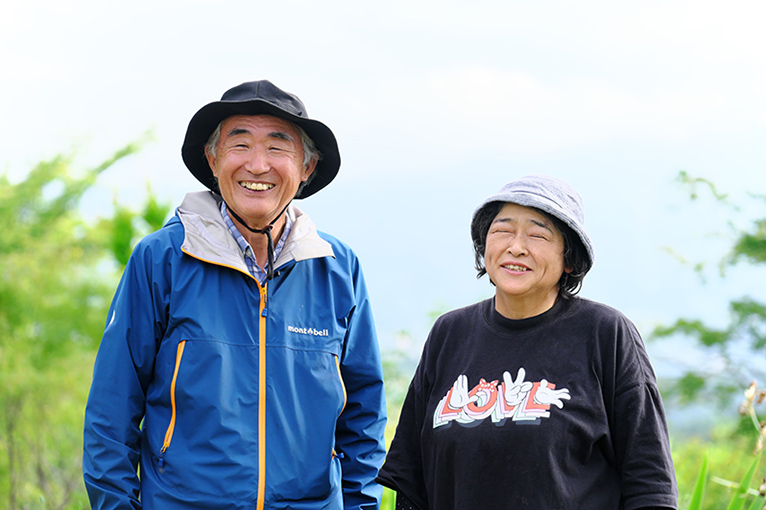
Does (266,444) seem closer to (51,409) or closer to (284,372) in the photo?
(284,372)

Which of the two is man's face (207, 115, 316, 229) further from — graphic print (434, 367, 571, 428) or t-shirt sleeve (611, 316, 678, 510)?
t-shirt sleeve (611, 316, 678, 510)

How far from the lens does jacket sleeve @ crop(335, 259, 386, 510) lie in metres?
2.71

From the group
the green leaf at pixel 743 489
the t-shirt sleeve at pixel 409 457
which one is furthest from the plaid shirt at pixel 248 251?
the green leaf at pixel 743 489

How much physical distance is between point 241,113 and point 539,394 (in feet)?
4.41

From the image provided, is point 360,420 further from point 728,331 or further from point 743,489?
point 728,331

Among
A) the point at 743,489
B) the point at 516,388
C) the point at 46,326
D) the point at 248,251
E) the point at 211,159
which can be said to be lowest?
the point at 46,326

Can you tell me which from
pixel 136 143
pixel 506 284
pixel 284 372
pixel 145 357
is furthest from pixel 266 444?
pixel 136 143

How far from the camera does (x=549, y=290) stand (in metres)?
2.23

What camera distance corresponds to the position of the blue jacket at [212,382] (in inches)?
90.6

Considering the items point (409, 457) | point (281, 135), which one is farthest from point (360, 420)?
point (281, 135)

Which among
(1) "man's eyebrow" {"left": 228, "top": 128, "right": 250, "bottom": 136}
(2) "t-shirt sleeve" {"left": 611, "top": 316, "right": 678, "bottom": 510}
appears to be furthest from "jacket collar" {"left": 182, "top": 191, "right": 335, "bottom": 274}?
(2) "t-shirt sleeve" {"left": 611, "top": 316, "right": 678, "bottom": 510}

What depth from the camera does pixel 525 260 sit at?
219cm

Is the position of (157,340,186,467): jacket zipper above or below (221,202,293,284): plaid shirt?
below

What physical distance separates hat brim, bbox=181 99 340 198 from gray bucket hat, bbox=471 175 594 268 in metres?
0.74
